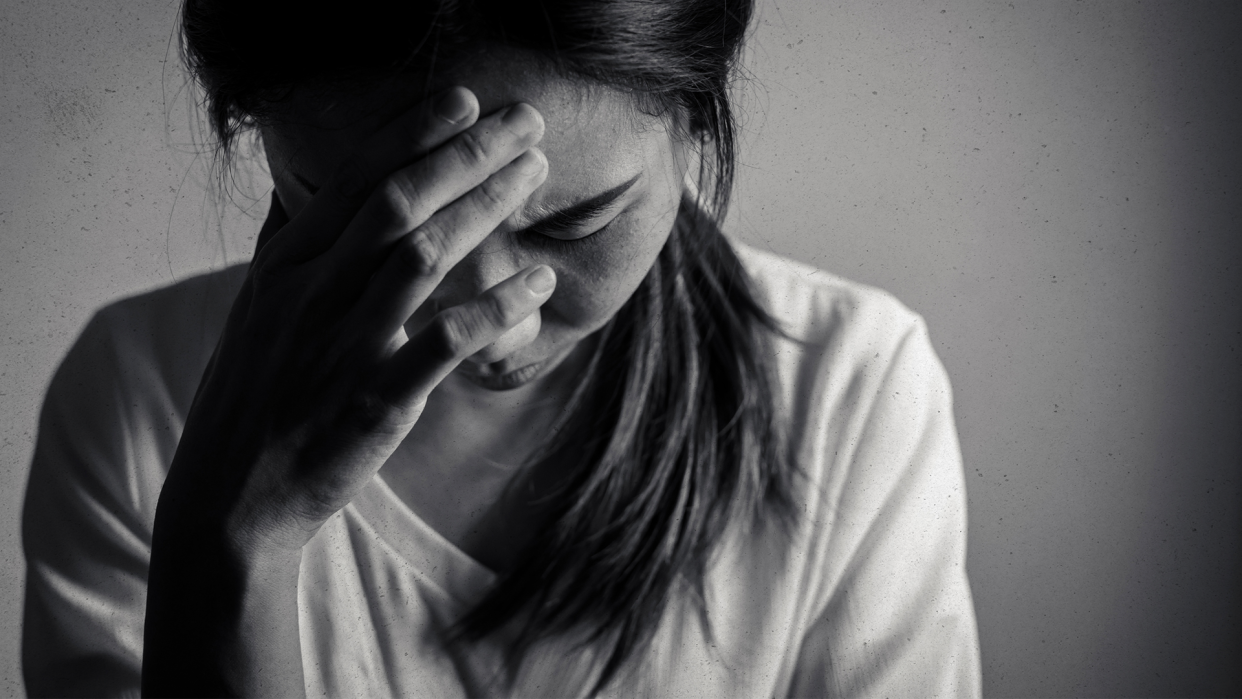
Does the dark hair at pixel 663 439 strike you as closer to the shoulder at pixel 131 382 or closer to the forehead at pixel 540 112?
the forehead at pixel 540 112

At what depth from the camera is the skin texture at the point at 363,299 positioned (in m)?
0.53

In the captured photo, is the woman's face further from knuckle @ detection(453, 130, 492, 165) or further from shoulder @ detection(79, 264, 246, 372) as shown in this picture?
shoulder @ detection(79, 264, 246, 372)

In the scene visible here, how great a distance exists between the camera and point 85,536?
33.3 inches

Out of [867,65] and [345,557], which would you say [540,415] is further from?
[867,65]

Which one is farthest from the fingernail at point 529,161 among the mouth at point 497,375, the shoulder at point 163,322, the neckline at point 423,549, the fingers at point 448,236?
the shoulder at point 163,322

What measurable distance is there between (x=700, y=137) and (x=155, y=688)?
0.63 metres

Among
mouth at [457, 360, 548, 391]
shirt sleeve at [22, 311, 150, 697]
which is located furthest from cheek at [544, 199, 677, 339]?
shirt sleeve at [22, 311, 150, 697]

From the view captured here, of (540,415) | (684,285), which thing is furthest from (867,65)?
(540,415)

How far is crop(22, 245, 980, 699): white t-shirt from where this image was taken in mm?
795

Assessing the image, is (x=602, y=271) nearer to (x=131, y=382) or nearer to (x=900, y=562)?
(x=900, y=562)

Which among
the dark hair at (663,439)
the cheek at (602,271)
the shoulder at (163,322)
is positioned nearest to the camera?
the cheek at (602,271)

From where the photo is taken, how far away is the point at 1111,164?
94cm

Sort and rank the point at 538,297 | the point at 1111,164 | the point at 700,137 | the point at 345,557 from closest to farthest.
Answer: the point at 538,297 → the point at 700,137 → the point at 345,557 → the point at 1111,164

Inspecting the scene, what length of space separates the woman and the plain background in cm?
9
